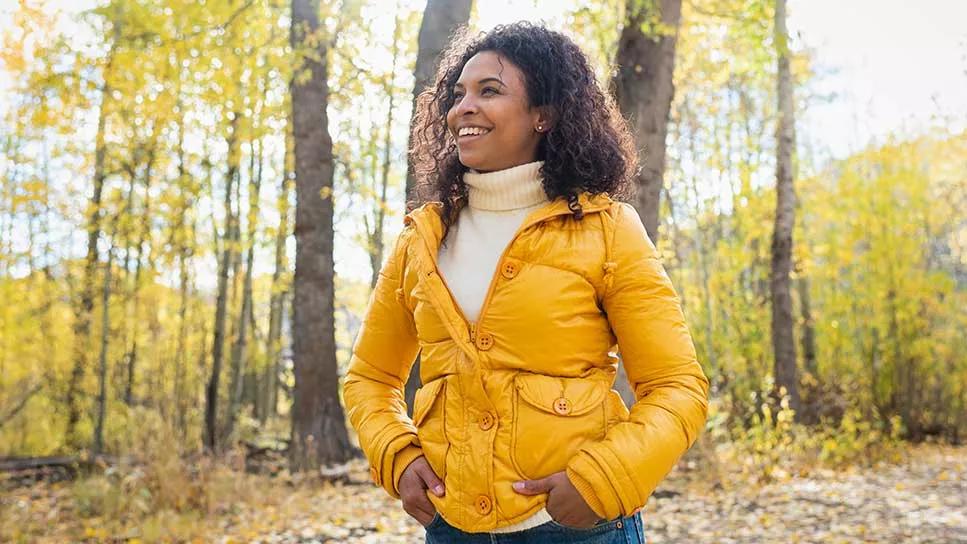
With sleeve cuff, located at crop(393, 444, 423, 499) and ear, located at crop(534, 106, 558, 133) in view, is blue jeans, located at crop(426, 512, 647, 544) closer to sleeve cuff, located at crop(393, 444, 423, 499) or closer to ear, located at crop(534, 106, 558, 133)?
sleeve cuff, located at crop(393, 444, 423, 499)

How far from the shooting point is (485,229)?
5.97ft

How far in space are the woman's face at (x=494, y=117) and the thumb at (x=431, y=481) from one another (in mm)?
652

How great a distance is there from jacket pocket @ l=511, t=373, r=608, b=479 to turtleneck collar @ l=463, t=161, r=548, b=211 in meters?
0.41

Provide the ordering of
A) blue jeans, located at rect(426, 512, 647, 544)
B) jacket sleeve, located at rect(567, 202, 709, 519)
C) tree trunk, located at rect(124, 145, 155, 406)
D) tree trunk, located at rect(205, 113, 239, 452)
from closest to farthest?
jacket sleeve, located at rect(567, 202, 709, 519) < blue jeans, located at rect(426, 512, 647, 544) < tree trunk, located at rect(205, 113, 239, 452) < tree trunk, located at rect(124, 145, 155, 406)

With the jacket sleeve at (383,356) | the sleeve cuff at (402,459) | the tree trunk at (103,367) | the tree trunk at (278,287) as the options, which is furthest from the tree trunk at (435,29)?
the tree trunk at (278,287)

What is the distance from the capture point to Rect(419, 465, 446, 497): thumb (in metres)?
1.66

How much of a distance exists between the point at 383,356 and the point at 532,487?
55cm

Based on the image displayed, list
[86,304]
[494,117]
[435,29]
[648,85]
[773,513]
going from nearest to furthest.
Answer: [494,117] < [648,85] < [435,29] < [773,513] < [86,304]

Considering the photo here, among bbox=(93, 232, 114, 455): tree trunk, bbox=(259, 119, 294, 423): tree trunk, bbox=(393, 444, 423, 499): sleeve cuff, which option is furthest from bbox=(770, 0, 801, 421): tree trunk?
bbox=(393, 444, 423, 499): sleeve cuff

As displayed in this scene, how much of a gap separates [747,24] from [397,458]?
232 inches

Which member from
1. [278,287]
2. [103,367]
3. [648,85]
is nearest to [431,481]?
[648,85]

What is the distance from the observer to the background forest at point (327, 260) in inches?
267

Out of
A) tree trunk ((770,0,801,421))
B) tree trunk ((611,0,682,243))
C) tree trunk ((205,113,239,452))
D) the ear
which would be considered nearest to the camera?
the ear

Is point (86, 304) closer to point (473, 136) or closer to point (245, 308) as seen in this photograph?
point (245, 308)
